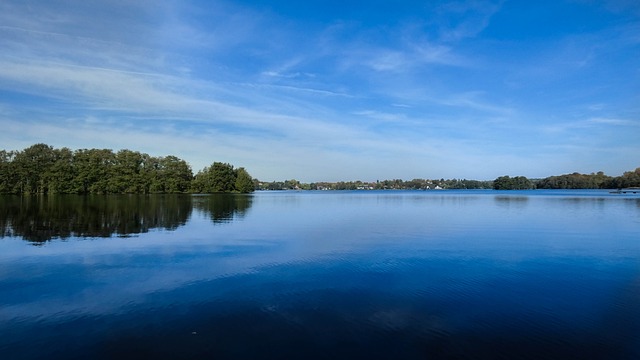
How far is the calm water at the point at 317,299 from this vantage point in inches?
332

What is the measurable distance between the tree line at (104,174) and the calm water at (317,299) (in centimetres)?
10742

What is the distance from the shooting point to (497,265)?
671 inches

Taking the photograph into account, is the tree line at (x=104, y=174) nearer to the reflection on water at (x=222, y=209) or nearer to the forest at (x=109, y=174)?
the forest at (x=109, y=174)

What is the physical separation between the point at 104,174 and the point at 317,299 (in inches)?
5051

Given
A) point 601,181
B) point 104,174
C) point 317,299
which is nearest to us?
point 317,299

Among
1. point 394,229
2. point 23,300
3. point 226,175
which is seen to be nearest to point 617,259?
point 394,229

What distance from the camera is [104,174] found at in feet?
393

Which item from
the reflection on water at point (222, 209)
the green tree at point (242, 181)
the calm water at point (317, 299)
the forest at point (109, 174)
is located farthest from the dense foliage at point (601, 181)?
the calm water at point (317, 299)

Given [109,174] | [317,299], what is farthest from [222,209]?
[109,174]

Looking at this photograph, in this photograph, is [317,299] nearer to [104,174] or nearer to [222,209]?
[222,209]

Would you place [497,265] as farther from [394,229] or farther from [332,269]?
A: [394,229]

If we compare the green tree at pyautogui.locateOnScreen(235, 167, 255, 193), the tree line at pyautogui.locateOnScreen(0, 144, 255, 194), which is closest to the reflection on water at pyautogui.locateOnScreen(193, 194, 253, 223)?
the tree line at pyautogui.locateOnScreen(0, 144, 255, 194)

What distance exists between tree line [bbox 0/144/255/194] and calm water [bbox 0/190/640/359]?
10742 cm

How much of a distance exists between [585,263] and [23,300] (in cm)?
2236
